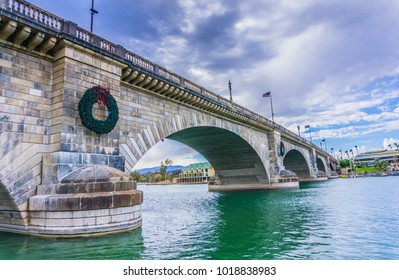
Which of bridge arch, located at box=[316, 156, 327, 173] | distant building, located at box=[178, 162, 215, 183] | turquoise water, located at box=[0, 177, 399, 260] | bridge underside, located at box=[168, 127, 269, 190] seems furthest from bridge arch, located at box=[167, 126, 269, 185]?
distant building, located at box=[178, 162, 215, 183]

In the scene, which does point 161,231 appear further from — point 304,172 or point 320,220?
point 304,172

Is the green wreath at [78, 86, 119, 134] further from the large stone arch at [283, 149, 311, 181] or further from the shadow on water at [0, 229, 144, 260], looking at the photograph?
the large stone arch at [283, 149, 311, 181]

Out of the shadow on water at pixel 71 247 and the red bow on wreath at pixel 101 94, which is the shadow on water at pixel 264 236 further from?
the red bow on wreath at pixel 101 94

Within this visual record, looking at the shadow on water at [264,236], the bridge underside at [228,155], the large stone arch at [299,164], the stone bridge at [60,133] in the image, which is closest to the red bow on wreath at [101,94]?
the stone bridge at [60,133]

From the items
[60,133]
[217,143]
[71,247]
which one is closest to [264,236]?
[71,247]

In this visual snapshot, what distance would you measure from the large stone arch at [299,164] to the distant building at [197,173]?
224 feet

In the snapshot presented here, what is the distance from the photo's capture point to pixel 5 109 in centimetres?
1170

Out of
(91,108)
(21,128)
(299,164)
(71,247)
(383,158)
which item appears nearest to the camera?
(71,247)

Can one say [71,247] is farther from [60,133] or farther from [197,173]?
[197,173]

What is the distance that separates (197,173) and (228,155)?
11034 cm

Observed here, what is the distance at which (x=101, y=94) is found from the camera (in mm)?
14562

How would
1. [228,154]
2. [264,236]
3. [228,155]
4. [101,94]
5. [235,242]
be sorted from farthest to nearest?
[228,155]
[228,154]
[101,94]
[264,236]
[235,242]

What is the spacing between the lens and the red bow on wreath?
1429 centimetres

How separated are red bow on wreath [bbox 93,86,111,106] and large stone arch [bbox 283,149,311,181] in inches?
2388
